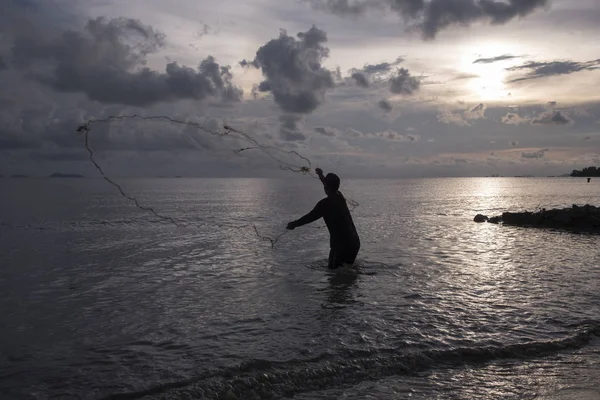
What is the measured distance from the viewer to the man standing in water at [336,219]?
13.8m

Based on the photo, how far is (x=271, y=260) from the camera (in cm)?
1922

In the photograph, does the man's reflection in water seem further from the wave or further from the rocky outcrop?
the rocky outcrop

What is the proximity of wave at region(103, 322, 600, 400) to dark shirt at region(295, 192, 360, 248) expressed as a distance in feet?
20.0

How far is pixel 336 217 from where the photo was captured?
14148mm

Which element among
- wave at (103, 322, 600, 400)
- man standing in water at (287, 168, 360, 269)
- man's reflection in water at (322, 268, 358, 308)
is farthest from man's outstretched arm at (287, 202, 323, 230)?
wave at (103, 322, 600, 400)

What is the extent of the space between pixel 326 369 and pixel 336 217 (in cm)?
710

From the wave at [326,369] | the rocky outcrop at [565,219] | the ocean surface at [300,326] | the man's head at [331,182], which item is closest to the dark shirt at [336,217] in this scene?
the man's head at [331,182]

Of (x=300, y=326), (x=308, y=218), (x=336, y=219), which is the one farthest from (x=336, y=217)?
(x=300, y=326)

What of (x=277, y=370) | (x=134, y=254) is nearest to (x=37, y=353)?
(x=277, y=370)

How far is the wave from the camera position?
266 inches

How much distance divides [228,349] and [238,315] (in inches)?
90.0

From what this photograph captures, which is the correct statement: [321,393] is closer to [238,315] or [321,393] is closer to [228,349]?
[228,349]

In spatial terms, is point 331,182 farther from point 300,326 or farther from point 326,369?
point 326,369

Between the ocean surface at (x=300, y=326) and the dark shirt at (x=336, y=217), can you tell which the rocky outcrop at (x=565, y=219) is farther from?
the dark shirt at (x=336, y=217)
